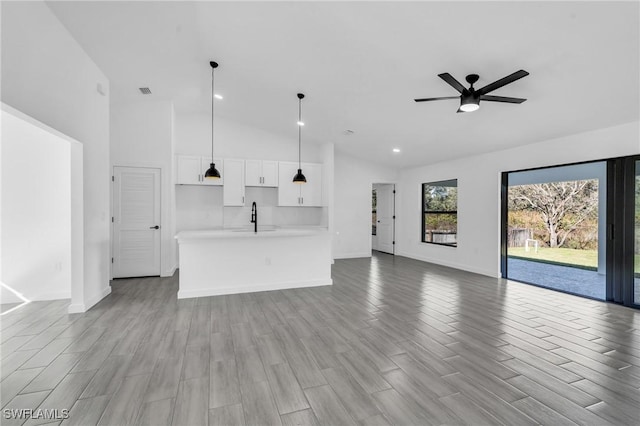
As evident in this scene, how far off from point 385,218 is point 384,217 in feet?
0.19

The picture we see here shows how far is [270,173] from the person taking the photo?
259 inches

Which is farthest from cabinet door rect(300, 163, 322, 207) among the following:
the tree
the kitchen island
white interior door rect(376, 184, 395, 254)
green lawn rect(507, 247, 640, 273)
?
green lawn rect(507, 247, 640, 273)

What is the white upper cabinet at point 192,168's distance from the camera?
19.6 feet

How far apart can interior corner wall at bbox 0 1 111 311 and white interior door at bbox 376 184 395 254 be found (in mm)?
6775

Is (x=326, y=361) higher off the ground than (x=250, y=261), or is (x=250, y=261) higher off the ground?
(x=250, y=261)

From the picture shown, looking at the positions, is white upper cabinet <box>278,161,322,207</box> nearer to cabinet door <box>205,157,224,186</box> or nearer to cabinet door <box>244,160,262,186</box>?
cabinet door <box>244,160,262,186</box>

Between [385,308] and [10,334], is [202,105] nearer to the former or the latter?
[10,334]

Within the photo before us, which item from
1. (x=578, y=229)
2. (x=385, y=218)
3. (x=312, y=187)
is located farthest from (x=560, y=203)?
(x=312, y=187)

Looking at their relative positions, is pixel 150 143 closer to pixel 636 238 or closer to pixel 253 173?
pixel 253 173

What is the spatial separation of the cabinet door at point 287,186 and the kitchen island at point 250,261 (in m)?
2.04

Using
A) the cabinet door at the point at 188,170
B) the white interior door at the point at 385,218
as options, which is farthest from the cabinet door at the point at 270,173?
the white interior door at the point at 385,218

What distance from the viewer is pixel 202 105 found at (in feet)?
19.5

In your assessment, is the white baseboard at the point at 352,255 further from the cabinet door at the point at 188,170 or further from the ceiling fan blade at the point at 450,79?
the ceiling fan blade at the point at 450,79

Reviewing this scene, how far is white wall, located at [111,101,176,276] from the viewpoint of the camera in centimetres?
516
